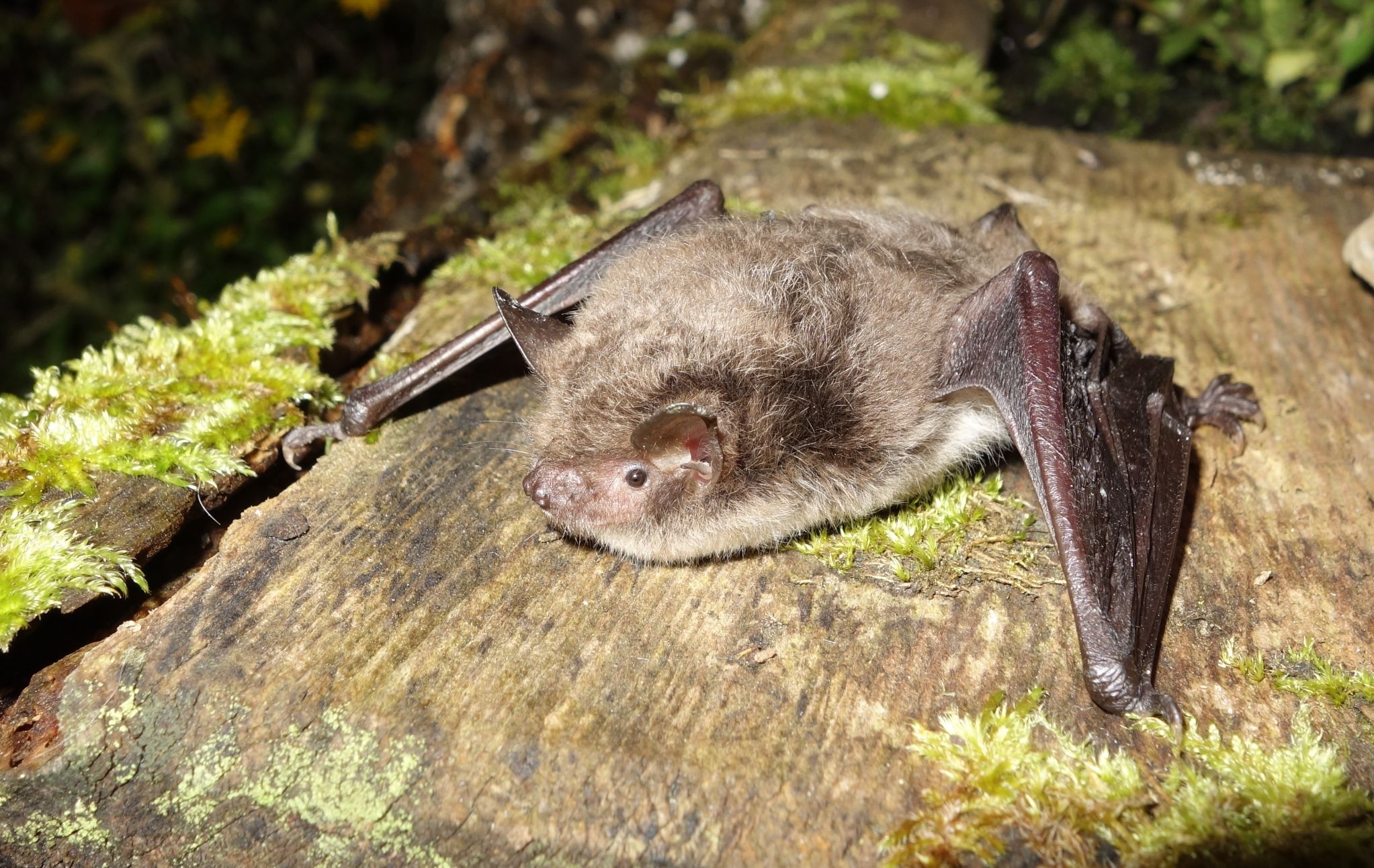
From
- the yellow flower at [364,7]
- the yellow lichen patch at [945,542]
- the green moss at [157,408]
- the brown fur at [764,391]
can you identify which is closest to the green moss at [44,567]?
the green moss at [157,408]

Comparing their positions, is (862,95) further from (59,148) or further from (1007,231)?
(59,148)

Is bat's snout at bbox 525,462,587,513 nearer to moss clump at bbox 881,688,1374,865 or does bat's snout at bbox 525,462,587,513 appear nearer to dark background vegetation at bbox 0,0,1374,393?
moss clump at bbox 881,688,1374,865

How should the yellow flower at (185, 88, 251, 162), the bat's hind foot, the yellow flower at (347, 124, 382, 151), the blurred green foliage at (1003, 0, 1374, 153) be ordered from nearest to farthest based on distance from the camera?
1. the bat's hind foot
2. the blurred green foliage at (1003, 0, 1374, 153)
3. the yellow flower at (185, 88, 251, 162)
4. the yellow flower at (347, 124, 382, 151)

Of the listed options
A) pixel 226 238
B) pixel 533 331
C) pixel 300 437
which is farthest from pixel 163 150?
pixel 533 331

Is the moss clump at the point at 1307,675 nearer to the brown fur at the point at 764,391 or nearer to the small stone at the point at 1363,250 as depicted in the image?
the brown fur at the point at 764,391

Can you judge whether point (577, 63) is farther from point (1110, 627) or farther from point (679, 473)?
point (1110, 627)

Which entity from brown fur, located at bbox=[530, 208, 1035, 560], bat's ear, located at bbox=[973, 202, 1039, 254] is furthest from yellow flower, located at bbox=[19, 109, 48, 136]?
bat's ear, located at bbox=[973, 202, 1039, 254]

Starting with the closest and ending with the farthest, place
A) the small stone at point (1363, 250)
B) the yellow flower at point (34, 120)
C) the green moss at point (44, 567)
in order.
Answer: the green moss at point (44, 567), the small stone at point (1363, 250), the yellow flower at point (34, 120)
